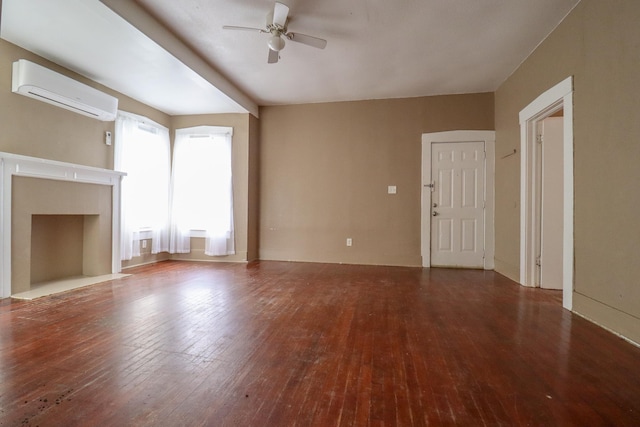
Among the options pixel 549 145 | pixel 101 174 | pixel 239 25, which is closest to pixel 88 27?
pixel 239 25

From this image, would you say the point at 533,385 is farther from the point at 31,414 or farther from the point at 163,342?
the point at 31,414

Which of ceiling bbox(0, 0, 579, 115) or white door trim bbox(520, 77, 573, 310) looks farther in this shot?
white door trim bbox(520, 77, 573, 310)

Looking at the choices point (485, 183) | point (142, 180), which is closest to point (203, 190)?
point (142, 180)

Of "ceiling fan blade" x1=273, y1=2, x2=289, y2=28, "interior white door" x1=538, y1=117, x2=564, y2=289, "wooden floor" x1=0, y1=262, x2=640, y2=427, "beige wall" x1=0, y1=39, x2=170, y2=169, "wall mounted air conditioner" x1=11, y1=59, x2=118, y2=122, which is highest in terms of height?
"ceiling fan blade" x1=273, y1=2, x2=289, y2=28

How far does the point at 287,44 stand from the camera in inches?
136

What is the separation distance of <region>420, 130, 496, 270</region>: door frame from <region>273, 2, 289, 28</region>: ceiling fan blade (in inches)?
120

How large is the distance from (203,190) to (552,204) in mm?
5137

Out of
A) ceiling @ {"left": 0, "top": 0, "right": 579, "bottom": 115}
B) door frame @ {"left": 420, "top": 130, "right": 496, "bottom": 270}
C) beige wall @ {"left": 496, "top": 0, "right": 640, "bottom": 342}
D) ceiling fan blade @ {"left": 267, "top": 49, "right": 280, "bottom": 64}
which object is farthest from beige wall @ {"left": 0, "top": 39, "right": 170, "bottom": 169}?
beige wall @ {"left": 496, "top": 0, "right": 640, "bottom": 342}

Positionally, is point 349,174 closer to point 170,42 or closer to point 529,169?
point 529,169

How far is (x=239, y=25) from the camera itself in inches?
122

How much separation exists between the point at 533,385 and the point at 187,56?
4.28m

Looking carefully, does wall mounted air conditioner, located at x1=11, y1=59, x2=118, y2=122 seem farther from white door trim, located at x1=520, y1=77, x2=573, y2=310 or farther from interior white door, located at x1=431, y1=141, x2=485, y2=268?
white door trim, located at x1=520, y1=77, x2=573, y2=310

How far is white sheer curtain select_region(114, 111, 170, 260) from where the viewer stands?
4.51 meters

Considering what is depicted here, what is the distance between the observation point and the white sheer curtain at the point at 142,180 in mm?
4508
